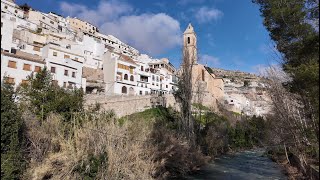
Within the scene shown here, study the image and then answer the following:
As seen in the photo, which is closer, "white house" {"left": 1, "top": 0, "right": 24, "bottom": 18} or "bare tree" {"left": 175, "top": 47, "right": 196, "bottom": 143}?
"bare tree" {"left": 175, "top": 47, "right": 196, "bottom": 143}

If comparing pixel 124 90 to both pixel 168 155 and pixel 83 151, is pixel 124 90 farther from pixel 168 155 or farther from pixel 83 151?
pixel 83 151

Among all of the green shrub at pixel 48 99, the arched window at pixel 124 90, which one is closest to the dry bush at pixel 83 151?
the green shrub at pixel 48 99

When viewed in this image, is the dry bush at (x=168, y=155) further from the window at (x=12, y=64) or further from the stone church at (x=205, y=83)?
the window at (x=12, y=64)

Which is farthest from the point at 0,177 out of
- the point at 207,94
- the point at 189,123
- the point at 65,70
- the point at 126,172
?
the point at 207,94

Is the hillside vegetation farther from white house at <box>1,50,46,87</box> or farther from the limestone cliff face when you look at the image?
white house at <box>1,50,46,87</box>

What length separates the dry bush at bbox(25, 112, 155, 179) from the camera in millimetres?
12867

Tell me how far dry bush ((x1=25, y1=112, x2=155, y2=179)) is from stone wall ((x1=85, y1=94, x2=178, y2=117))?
23.0 metres

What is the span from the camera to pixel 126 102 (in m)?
41.0

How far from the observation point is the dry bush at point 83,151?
12867mm

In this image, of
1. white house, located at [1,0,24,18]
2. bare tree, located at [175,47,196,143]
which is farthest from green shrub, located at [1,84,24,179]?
white house, located at [1,0,24,18]

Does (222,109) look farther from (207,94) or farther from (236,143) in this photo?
(236,143)

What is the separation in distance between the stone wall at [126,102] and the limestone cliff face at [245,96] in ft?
47.2

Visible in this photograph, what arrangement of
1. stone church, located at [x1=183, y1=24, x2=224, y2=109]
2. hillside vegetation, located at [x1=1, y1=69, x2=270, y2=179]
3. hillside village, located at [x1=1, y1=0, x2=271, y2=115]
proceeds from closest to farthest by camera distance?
1. hillside vegetation, located at [x1=1, y1=69, x2=270, y2=179]
2. hillside village, located at [x1=1, y1=0, x2=271, y2=115]
3. stone church, located at [x1=183, y1=24, x2=224, y2=109]

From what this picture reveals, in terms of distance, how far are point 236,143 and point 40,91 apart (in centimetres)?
3405
